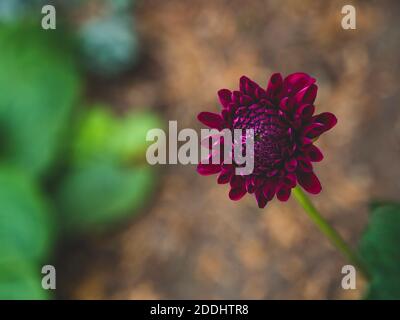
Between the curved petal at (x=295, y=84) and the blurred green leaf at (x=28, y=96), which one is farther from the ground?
the blurred green leaf at (x=28, y=96)

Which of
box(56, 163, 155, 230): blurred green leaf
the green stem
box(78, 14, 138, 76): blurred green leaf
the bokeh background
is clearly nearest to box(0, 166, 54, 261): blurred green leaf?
the bokeh background

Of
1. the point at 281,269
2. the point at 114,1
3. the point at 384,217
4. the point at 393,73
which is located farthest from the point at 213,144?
the point at 114,1

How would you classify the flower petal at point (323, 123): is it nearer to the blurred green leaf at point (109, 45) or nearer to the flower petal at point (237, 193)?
the flower petal at point (237, 193)

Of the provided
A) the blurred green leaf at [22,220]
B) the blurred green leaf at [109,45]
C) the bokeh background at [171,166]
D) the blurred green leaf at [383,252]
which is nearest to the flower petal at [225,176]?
the blurred green leaf at [383,252]

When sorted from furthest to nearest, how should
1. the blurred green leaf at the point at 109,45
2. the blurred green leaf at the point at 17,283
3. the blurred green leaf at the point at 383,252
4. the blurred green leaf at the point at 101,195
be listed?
the blurred green leaf at the point at 109,45 → the blurred green leaf at the point at 101,195 → the blurred green leaf at the point at 17,283 → the blurred green leaf at the point at 383,252

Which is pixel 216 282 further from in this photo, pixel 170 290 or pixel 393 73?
pixel 393 73

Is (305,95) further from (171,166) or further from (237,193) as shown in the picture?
(171,166)

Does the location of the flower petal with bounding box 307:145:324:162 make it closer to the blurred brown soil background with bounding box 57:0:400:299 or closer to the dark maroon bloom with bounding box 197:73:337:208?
the dark maroon bloom with bounding box 197:73:337:208
